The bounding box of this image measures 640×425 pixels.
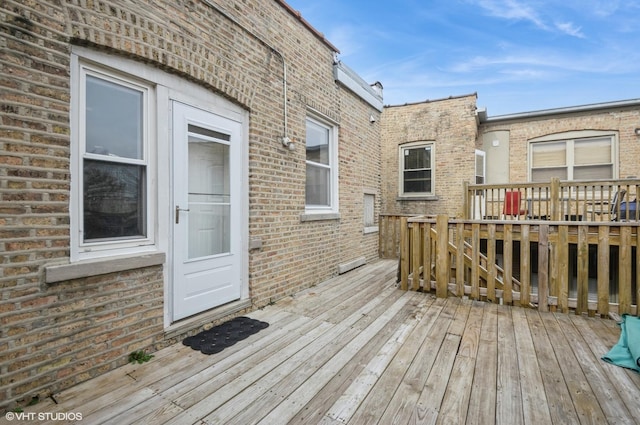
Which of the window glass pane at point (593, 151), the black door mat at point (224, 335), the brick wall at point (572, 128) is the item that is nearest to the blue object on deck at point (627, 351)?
the black door mat at point (224, 335)

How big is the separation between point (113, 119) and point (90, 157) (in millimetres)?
385

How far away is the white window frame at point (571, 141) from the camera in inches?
355

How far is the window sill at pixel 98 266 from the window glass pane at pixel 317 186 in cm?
284

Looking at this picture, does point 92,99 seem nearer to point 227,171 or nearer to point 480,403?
point 227,171

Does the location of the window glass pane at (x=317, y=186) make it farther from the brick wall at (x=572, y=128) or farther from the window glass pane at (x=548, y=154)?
the window glass pane at (x=548, y=154)

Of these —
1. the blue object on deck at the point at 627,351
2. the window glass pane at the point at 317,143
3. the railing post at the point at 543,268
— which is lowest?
the blue object on deck at the point at 627,351

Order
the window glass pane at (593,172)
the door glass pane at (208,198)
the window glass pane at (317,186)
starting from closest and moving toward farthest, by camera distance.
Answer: the door glass pane at (208,198)
the window glass pane at (317,186)
the window glass pane at (593,172)

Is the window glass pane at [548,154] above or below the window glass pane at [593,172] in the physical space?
above

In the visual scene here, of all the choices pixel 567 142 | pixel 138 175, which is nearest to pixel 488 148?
pixel 567 142

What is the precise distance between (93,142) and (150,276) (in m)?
1.16

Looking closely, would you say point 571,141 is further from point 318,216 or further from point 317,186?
point 318,216

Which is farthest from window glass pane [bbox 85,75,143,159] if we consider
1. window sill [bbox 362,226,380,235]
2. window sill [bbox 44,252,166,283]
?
window sill [bbox 362,226,380,235]

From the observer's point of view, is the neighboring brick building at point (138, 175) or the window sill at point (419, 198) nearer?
the neighboring brick building at point (138, 175)

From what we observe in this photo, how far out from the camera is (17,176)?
73.4 inches
